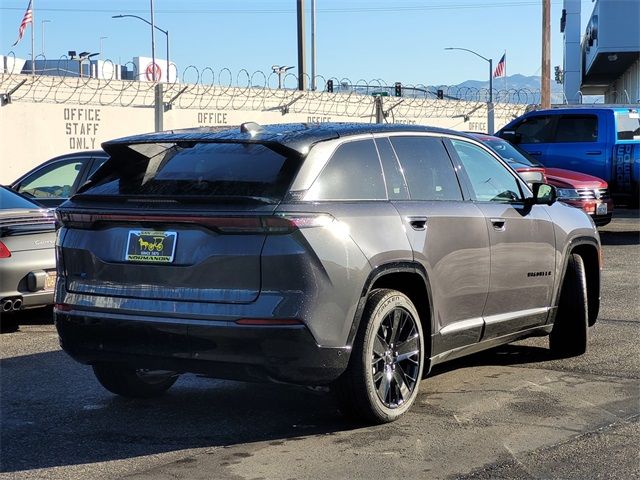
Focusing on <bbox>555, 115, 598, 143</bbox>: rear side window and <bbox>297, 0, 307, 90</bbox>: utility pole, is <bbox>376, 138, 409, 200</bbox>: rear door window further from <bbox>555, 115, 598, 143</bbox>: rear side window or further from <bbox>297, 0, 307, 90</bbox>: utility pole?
<bbox>297, 0, 307, 90</bbox>: utility pole

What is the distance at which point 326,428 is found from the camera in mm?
5863

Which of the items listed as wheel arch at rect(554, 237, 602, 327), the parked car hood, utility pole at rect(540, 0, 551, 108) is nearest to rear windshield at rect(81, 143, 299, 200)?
wheel arch at rect(554, 237, 602, 327)

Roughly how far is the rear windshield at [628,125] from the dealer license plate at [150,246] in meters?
14.4

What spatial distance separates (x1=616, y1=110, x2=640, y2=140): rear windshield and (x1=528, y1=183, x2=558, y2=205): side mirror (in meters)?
11.6

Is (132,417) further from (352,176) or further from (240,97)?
(240,97)

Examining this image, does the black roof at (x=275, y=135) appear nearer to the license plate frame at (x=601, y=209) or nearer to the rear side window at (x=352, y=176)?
the rear side window at (x=352, y=176)

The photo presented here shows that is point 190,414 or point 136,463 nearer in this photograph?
point 136,463

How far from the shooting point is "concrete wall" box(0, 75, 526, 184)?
2314 cm

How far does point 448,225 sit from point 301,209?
53.9 inches

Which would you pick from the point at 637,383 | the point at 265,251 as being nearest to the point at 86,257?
the point at 265,251

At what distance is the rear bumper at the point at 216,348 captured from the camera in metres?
5.30

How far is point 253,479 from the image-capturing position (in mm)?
4941

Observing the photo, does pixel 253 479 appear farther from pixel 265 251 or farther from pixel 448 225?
pixel 448 225

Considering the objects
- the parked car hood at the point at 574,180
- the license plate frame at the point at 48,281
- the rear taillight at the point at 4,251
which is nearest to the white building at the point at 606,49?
the parked car hood at the point at 574,180
